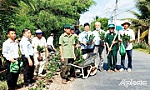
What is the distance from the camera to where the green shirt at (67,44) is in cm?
831

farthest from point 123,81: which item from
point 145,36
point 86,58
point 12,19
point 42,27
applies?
point 145,36

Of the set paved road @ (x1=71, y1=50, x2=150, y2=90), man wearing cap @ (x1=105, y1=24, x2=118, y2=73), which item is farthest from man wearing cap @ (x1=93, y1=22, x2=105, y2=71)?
paved road @ (x1=71, y1=50, x2=150, y2=90)

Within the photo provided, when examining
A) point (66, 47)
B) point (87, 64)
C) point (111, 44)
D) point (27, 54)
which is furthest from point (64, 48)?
point (111, 44)

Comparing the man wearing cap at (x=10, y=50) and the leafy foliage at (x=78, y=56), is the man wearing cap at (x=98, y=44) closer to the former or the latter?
the leafy foliage at (x=78, y=56)

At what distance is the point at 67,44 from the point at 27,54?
4.27 ft

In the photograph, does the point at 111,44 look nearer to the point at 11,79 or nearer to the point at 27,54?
the point at 27,54

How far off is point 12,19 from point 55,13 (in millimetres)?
12955

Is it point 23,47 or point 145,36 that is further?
point 145,36

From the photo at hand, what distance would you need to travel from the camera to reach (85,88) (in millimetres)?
7625

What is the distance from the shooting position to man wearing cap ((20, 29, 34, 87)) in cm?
764

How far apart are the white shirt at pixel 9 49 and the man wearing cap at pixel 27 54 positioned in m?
0.41

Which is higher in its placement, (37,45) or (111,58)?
(37,45)

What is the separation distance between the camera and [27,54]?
7.66 m

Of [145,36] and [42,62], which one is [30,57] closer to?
[42,62]
